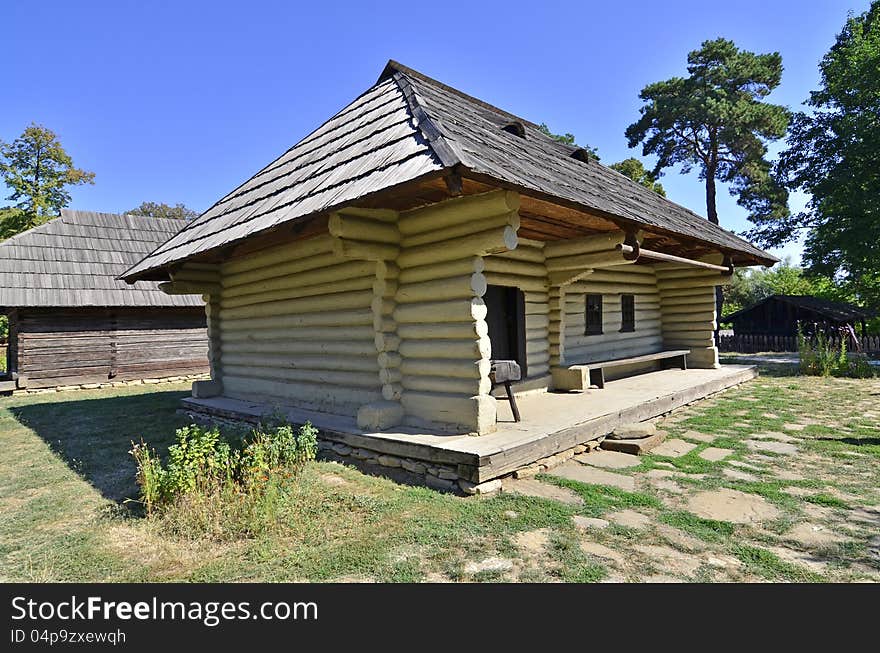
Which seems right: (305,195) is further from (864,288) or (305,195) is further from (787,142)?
(864,288)

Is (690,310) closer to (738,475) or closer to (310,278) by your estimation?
(738,475)

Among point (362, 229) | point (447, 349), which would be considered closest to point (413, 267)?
point (362, 229)

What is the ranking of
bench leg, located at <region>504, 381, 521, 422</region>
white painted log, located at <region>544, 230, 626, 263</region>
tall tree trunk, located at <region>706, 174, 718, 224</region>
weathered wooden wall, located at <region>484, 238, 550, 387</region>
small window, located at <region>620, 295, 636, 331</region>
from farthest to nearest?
tall tree trunk, located at <region>706, 174, 718, 224</region> < small window, located at <region>620, 295, 636, 331</region> < weathered wooden wall, located at <region>484, 238, 550, 387</region> < white painted log, located at <region>544, 230, 626, 263</region> < bench leg, located at <region>504, 381, 521, 422</region>

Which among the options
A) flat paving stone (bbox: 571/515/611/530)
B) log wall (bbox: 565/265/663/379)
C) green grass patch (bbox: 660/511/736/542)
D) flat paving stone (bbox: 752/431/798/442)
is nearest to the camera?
green grass patch (bbox: 660/511/736/542)

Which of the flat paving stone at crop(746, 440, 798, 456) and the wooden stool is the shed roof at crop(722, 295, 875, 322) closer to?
the flat paving stone at crop(746, 440, 798, 456)

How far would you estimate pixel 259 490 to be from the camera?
12.2ft

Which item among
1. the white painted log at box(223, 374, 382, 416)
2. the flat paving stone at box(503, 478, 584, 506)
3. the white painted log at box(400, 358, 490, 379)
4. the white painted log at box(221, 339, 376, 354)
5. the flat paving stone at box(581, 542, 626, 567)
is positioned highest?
the white painted log at box(221, 339, 376, 354)

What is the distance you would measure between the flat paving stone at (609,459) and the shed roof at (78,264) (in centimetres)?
1200

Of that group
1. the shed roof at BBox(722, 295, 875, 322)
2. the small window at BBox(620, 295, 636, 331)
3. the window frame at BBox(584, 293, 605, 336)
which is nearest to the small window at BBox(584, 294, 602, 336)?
the window frame at BBox(584, 293, 605, 336)

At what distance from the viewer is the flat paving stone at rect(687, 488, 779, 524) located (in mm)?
3525

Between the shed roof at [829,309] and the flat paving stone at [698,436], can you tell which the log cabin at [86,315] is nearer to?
the flat paving stone at [698,436]

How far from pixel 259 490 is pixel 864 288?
3020 cm

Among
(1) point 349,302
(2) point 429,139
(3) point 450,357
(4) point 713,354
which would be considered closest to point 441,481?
(3) point 450,357

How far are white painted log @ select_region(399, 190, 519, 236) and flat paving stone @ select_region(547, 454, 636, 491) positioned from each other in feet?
8.47
